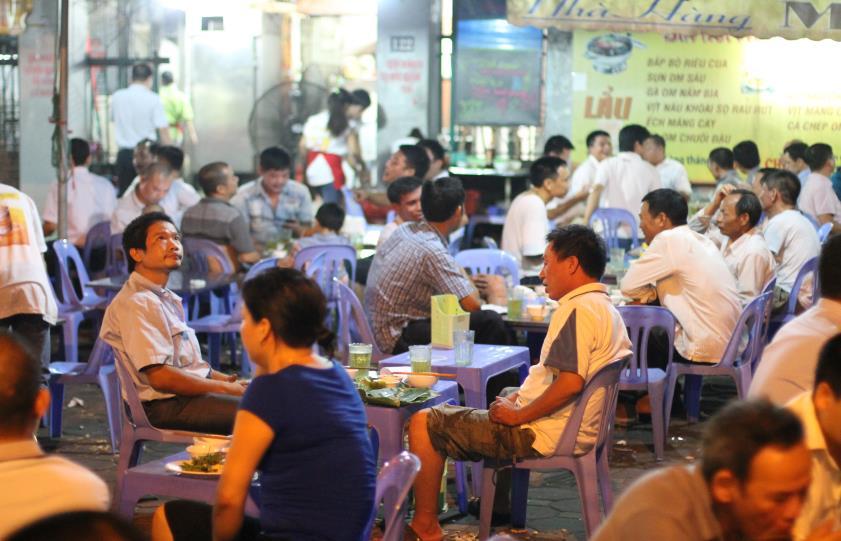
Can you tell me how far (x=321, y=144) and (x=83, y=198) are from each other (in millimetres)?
5483

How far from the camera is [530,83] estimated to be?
14062mm

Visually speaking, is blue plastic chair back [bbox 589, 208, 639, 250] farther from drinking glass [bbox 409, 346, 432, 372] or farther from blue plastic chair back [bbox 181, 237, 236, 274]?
drinking glass [bbox 409, 346, 432, 372]

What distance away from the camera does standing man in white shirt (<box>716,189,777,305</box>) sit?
7.52 metres

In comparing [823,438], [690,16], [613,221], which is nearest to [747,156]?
[613,221]

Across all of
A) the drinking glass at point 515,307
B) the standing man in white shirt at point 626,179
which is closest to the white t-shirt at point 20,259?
the drinking glass at point 515,307

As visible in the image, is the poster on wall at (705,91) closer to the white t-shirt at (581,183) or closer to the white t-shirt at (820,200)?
the white t-shirt at (581,183)

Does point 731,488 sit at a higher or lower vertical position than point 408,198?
lower

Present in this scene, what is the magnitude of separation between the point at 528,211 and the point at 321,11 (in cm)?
883

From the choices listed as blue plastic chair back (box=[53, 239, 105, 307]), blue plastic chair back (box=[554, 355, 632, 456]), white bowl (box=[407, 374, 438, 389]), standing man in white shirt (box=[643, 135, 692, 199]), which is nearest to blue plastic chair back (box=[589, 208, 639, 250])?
standing man in white shirt (box=[643, 135, 692, 199])

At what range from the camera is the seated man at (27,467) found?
9.07 feet

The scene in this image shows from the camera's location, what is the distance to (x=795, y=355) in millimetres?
3570

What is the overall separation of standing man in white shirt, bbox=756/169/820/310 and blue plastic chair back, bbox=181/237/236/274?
143 inches

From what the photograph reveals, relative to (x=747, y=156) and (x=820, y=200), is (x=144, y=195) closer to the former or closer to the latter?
(x=747, y=156)

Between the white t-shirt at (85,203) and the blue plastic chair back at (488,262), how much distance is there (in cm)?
364
